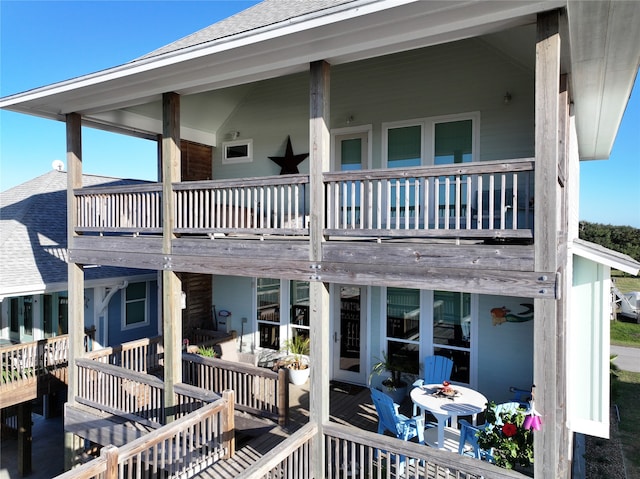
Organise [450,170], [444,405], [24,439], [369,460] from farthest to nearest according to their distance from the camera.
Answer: [24,439]
[444,405]
[369,460]
[450,170]

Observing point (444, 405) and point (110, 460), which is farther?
point (444, 405)

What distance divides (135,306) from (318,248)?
8700 millimetres

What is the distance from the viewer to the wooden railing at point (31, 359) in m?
8.65

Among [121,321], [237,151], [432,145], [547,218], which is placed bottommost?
[121,321]

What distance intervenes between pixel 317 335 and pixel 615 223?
4415 cm

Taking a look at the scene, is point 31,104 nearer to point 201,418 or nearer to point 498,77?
point 201,418

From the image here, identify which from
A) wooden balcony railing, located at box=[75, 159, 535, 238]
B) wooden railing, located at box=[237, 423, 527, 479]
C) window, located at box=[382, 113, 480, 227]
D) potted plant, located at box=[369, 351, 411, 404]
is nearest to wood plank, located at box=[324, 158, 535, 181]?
wooden balcony railing, located at box=[75, 159, 535, 238]

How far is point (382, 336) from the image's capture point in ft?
27.1

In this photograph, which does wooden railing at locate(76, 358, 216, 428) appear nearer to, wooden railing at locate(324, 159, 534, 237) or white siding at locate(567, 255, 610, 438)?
wooden railing at locate(324, 159, 534, 237)

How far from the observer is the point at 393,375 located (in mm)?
8008

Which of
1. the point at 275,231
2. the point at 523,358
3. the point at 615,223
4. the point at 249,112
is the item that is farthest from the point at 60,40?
the point at 615,223

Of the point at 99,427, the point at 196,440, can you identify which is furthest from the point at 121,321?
the point at 196,440

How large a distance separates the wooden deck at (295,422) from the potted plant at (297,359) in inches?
8.1

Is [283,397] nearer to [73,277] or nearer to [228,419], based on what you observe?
[228,419]
